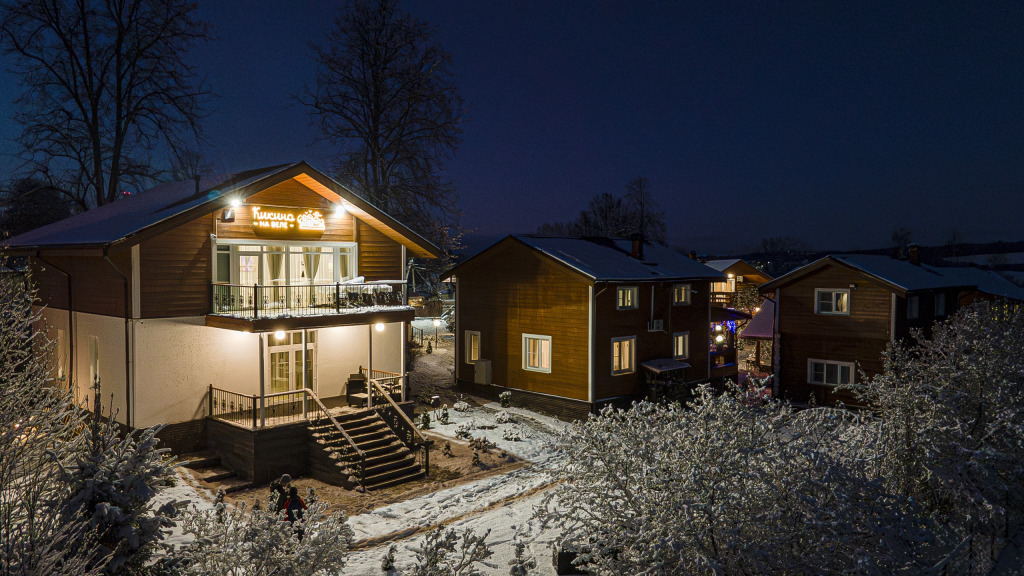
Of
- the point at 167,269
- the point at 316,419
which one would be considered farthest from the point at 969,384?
the point at 167,269

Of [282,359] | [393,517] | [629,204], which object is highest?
[629,204]

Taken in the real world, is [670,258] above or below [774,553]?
above

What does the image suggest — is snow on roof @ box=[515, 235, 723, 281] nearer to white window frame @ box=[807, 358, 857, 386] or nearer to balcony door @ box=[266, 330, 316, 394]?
white window frame @ box=[807, 358, 857, 386]

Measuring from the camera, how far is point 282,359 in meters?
18.2

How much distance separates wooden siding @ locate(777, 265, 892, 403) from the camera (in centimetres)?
2494

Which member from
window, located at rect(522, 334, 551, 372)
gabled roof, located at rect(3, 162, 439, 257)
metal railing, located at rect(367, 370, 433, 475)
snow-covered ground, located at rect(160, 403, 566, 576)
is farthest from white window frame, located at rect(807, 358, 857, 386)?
metal railing, located at rect(367, 370, 433, 475)

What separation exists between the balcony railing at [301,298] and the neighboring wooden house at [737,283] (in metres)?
29.7

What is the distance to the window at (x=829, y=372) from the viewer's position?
25.7 m

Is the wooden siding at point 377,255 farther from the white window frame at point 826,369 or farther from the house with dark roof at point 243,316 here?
the white window frame at point 826,369

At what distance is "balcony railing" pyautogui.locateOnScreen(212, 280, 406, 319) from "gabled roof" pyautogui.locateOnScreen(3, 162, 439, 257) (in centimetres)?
208

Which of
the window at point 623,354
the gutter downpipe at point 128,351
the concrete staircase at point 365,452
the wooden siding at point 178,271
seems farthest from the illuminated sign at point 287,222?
the window at point 623,354

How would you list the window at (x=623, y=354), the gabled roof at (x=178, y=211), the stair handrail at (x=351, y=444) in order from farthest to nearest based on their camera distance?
the window at (x=623, y=354), the gabled roof at (x=178, y=211), the stair handrail at (x=351, y=444)

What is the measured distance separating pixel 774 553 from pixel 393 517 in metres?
8.19

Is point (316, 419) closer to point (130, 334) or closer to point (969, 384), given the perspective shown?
point (130, 334)
